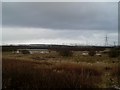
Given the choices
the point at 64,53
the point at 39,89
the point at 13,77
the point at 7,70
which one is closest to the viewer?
the point at 39,89

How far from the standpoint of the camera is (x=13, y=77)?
10.2m

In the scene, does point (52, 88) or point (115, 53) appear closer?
point (52, 88)

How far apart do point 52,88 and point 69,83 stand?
0.63 meters

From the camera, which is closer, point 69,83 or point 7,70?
point 69,83

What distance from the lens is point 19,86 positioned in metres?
9.72

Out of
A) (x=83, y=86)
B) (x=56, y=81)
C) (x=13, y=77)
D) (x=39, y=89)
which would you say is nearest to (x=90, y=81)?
(x=83, y=86)

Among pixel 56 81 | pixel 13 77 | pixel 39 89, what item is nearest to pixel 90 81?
pixel 56 81

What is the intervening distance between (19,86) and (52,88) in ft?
3.78

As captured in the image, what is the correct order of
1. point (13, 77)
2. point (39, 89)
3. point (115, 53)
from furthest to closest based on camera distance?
point (115, 53) → point (13, 77) → point (39, 89)

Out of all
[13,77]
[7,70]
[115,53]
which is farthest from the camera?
[115,53]

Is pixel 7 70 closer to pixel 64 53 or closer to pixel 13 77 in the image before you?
pixel 13 77

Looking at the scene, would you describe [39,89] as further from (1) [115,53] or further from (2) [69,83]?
(1) [115,53]

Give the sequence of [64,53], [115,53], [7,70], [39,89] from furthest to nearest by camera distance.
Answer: [64,53] < [115,53] < [7,70] < [39,89]

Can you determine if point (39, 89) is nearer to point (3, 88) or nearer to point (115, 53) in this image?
point (3, 88)
